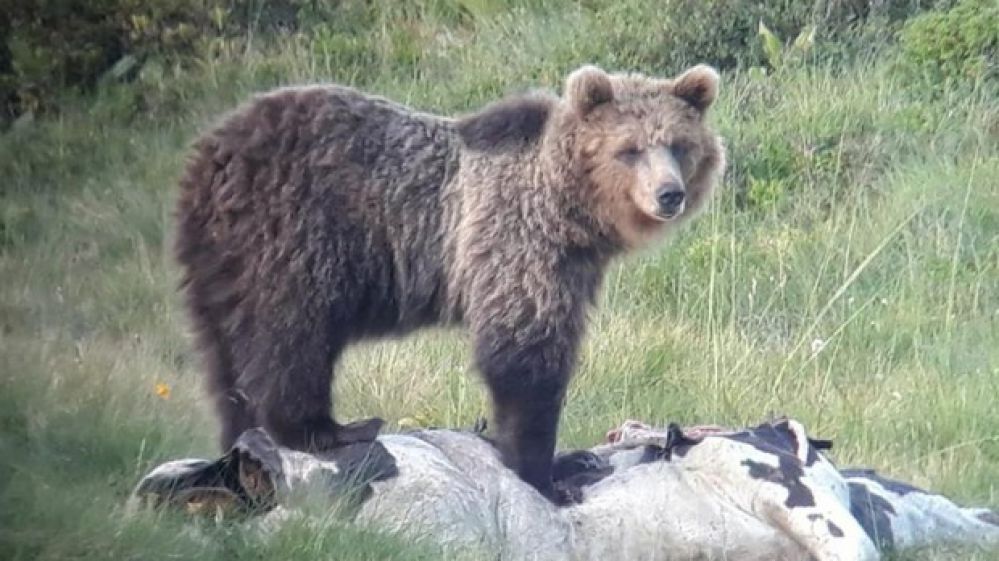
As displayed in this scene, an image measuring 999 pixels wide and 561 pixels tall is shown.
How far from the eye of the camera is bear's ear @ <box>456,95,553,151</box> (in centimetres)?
775

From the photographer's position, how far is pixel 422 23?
1589 cm

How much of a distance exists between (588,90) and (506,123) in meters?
0.39

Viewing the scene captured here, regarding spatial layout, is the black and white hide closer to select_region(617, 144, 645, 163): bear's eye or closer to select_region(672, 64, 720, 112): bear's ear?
select_region(617, 144, 645, 163): bear's eye

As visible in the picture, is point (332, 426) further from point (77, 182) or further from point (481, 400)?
point (77, 182)

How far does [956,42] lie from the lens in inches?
545

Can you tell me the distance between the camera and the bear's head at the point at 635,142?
760cm

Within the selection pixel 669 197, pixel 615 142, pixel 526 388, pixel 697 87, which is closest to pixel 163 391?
pixel 526 388

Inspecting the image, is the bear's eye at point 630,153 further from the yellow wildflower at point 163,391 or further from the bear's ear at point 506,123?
the yellow wildflower at point 163,391

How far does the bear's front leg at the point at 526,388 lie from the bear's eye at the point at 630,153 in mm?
793

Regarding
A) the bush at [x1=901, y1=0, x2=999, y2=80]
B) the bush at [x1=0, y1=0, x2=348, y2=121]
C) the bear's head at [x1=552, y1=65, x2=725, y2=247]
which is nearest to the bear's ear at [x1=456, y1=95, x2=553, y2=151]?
the bear's head at [x1=552, y1=65, x2=725, y2=247]

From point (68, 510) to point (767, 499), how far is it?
2.40 meters

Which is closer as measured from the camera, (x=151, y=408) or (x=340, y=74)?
(x=151, y=408)

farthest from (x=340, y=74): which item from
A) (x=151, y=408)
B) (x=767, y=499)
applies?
(x=767, y=499)

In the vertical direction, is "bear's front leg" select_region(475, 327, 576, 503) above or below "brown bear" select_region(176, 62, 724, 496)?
below
